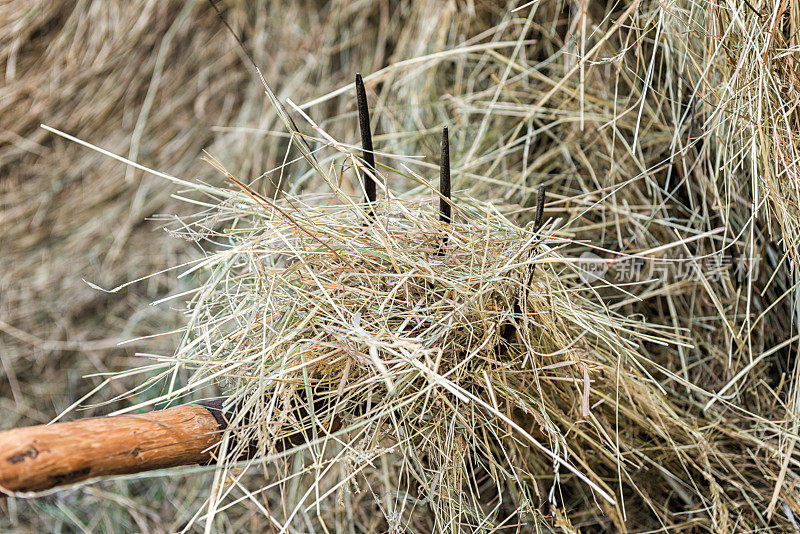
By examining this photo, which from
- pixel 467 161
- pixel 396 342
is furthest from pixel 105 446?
pixel 467 161

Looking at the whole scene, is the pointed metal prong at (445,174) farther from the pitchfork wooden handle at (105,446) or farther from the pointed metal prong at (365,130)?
the pitchfork wooden handle at (105,446)

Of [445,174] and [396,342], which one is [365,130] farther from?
[396,342]

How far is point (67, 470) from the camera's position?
0.47 metres

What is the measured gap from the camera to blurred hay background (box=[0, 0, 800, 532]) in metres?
0.75

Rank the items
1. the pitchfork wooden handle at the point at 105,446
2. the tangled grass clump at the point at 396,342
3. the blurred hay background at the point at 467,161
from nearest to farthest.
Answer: the pitchfork wooden handle at the point at 105,446
the tangled grass clump at the point at 396,342
the blurred hay background at the point at 467,161

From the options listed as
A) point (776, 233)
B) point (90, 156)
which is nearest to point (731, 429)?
point (776, 233)

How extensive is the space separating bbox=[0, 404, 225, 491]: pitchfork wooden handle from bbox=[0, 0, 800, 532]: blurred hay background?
0.89 ft

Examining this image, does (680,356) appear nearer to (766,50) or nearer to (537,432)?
(537,432)

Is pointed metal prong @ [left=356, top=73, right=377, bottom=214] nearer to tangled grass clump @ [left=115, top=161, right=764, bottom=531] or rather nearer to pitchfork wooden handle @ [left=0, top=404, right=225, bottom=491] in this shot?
tangled grass clump @ [left=115, top=161, right=764, bottom=531]

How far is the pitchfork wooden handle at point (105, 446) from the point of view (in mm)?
453

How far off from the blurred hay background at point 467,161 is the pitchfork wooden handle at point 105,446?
0.89 ft

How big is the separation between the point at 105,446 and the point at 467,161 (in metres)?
0.60

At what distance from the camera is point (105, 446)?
1.60ft

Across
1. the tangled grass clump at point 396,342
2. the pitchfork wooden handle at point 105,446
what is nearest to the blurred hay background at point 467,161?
the tangled grass clump at point 396,342
